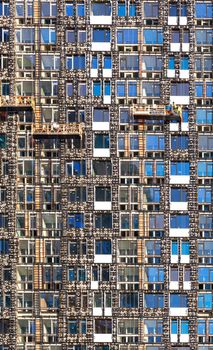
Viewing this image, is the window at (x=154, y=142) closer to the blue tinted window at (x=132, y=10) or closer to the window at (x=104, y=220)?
the window at (x=104, y=220)

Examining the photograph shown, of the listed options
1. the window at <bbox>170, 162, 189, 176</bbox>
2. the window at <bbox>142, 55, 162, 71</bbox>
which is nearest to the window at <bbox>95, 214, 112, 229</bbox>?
the window at <bbox>170, 162, 189, 176</bbox>

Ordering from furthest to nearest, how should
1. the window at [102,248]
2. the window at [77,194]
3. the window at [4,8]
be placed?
1. the window at [4,8]
2. the window at [77,194]
3. the window at [102,248]

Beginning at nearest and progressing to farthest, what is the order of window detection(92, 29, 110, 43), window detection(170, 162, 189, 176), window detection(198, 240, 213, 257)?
window detection(198, 240, 213, 257), window detection(170, 162, 189, 176), window detection(92, 29, 110, 43)

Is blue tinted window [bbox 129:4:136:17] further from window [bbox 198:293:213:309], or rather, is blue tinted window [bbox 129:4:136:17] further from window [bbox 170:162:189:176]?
window [bbox 198:293:213:309]

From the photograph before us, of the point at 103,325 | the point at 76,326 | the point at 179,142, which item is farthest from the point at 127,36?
the point at 76,326

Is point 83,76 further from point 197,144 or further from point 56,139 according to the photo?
point 197,144

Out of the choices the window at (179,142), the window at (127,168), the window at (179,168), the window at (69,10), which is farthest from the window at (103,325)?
the window at (69,10)
